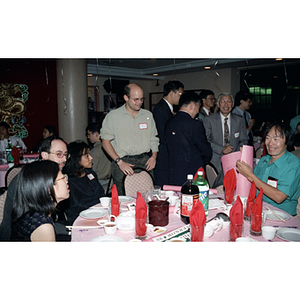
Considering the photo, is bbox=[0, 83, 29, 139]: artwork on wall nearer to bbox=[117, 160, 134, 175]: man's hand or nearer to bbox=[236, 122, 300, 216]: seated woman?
bbox=[117, 160, 134, 175]: man's hand

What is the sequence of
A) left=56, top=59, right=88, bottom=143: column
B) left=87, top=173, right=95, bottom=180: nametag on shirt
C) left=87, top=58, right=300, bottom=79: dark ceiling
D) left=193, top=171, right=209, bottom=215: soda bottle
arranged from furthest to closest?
1. left=87, top=58, right=300, bottom=79: dark ceiling
2. left=56, top=59, right=88, bottom=143: column
3. left=87, top=173, right=95, bottom=180: nametag on shirt
4. left=193, top=171, right=209, bottom=215: soda bottle

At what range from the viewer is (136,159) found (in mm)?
2965

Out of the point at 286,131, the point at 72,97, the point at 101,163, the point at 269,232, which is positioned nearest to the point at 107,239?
the point at 269,232

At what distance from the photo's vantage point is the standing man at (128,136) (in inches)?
115

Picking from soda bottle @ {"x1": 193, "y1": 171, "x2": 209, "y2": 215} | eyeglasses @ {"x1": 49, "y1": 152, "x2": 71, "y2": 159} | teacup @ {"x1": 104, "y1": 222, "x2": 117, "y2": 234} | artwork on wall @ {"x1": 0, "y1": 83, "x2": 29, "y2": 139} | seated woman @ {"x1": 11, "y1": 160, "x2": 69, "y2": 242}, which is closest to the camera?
seated woman @ {"x1": 11, "y1": 160, "x2": 69, "y2": 242}

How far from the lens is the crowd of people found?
1.34 m

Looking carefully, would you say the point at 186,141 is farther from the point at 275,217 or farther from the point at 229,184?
the point at 275,217

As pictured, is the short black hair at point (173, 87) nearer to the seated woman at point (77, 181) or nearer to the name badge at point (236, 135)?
the name badge at point (236, 135)

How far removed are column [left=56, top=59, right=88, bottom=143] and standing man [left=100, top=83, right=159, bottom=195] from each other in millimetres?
2461

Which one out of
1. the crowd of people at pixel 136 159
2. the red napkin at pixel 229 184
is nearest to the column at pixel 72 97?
the crowd of people at pixel 136 159

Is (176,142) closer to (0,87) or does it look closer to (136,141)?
(136,141)

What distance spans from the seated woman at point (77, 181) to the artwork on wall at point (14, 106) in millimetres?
4357

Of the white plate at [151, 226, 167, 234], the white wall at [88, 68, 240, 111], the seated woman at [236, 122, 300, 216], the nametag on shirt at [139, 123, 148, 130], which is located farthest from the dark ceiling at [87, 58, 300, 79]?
the white plate at [151, 226, 167, 234]
